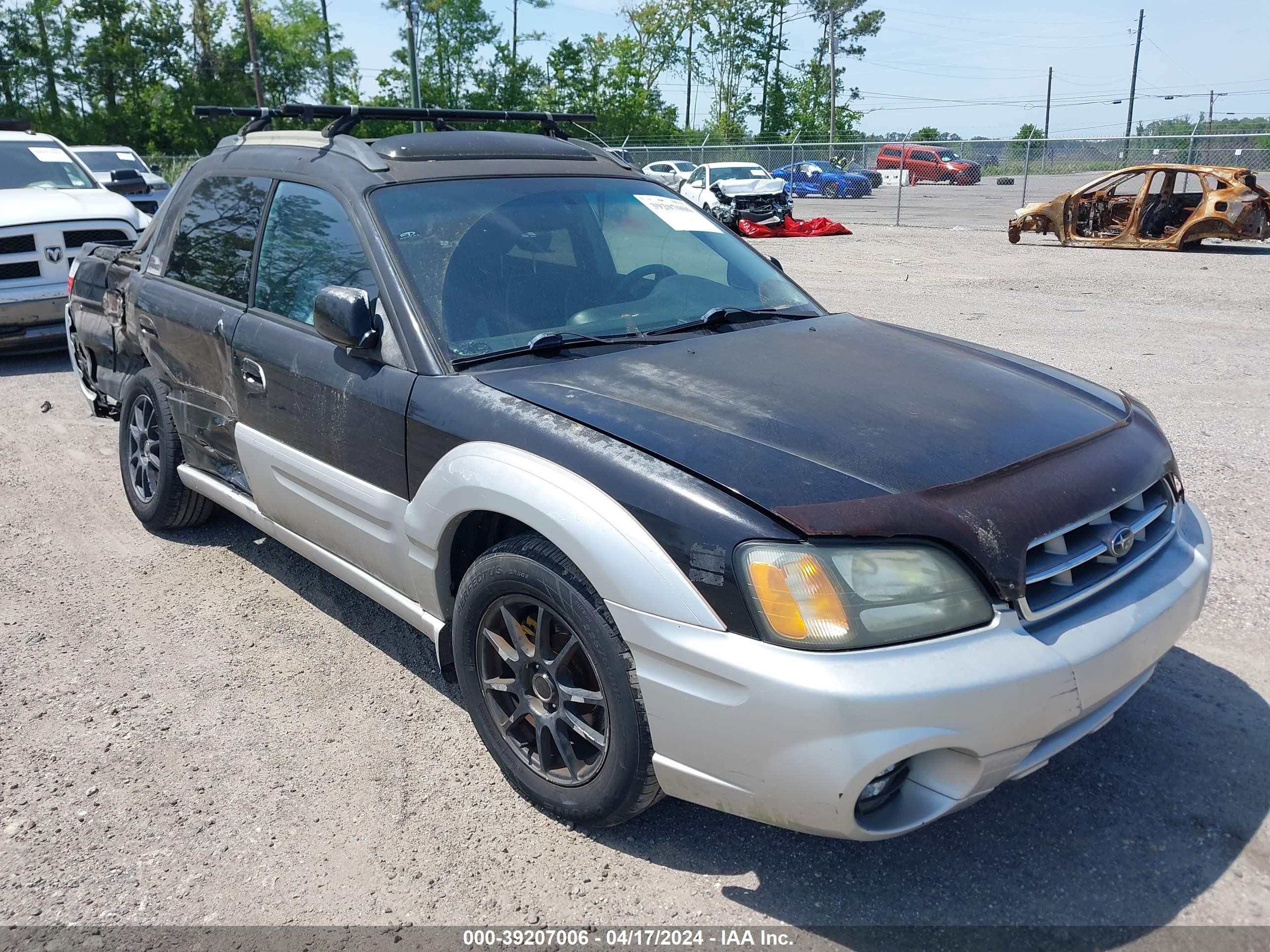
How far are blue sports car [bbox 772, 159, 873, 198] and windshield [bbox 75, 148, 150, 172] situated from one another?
22.8m

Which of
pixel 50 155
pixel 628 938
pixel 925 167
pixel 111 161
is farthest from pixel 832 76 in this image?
pixel 628 938

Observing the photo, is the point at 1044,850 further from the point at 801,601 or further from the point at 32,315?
the point at 32,315

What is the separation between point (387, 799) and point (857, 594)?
156cm

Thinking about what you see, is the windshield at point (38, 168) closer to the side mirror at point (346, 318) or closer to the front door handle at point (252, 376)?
the front door handle at point (252, 376)

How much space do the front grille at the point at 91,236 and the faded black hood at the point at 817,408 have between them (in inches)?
301

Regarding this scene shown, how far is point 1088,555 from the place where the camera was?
7.82 ft

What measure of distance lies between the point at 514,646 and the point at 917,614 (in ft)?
3.72

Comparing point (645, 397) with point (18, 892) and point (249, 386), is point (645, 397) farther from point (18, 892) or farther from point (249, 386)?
point (18, 892)

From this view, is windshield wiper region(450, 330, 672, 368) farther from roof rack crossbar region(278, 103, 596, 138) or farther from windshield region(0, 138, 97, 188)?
windshield region(0, 138, 97, 188)

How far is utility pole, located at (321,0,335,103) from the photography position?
54906 mm

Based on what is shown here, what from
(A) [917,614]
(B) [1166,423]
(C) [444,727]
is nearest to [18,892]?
(C) [444,727]

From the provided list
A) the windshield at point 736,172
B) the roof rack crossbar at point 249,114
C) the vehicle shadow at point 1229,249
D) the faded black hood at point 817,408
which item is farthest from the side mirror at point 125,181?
the vehicle shadow at point 1229,249

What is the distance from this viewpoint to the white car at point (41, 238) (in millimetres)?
8375

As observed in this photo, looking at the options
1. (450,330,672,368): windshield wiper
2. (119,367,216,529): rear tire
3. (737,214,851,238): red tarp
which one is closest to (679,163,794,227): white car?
(737,214,851,238): red tarp
